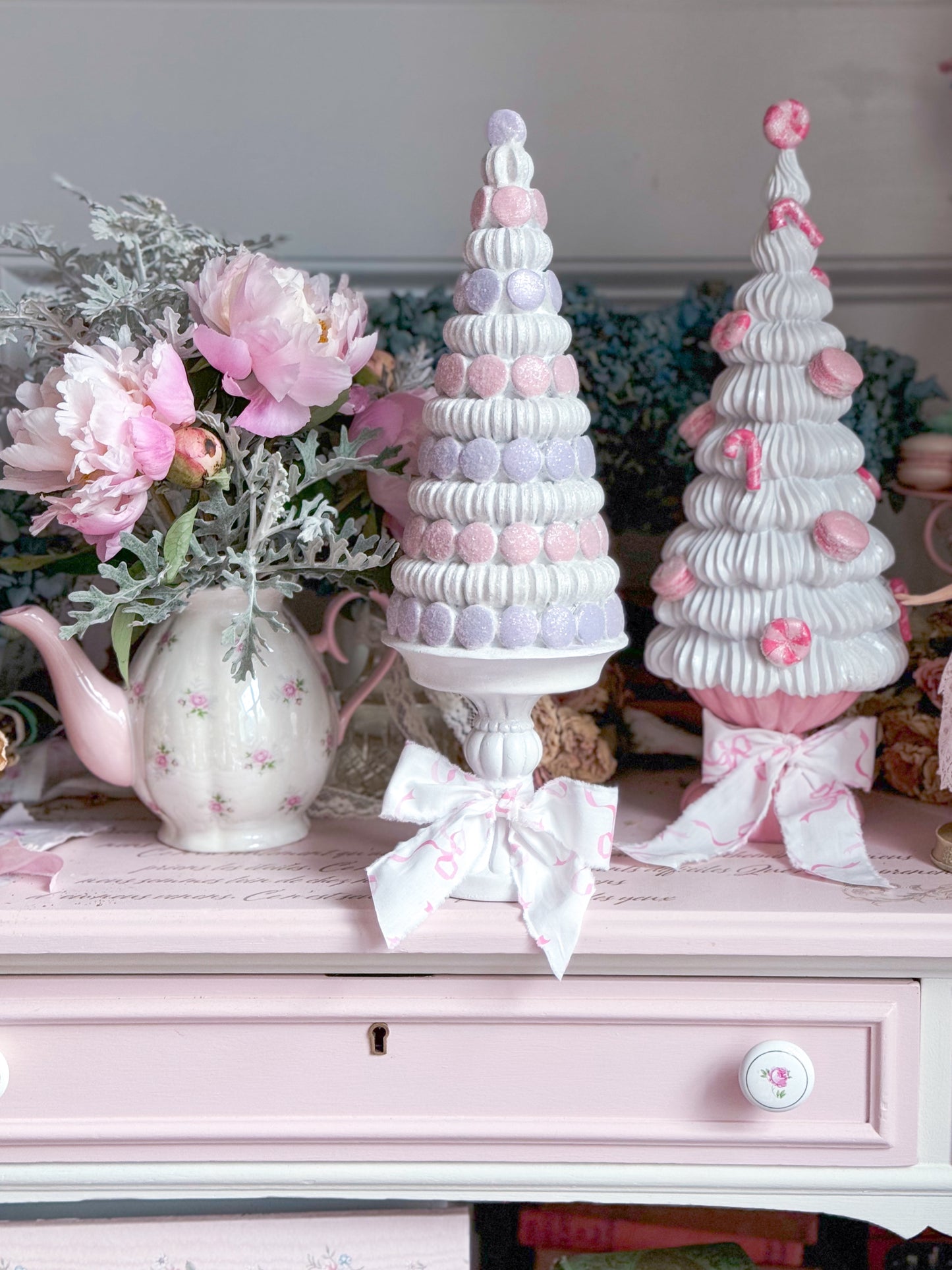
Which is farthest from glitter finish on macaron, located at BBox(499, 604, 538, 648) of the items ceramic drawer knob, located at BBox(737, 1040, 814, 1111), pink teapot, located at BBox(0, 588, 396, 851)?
ceramic drawer knob, located at BBox(737, 1040, 814, 1111)

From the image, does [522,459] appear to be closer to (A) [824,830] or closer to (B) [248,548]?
(B) [248,548]

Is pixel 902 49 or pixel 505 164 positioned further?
pixel 902 49

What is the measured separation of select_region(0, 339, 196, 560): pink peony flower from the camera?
2.33 ft

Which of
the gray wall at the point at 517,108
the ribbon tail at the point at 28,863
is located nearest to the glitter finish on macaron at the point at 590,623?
the ribbon tail at the point at 28,863

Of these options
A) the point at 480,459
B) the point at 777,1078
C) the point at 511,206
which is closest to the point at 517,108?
the point at 511,206

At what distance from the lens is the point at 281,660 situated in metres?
0.86

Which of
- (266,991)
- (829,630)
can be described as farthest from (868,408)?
(266,991)

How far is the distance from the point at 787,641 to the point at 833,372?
7.9 inches

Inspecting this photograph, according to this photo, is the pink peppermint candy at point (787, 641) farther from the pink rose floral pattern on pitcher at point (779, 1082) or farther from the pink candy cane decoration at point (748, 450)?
the pink rose floral pattern on pitcher at point (779, 1082)

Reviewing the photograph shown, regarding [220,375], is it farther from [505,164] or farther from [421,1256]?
[421,1256]

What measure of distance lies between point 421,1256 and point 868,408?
777 millimetres

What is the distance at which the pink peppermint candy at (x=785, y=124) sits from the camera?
84cm

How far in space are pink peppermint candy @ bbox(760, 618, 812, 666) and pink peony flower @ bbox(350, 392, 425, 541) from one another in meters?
0.29

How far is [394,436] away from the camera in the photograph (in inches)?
34.3
